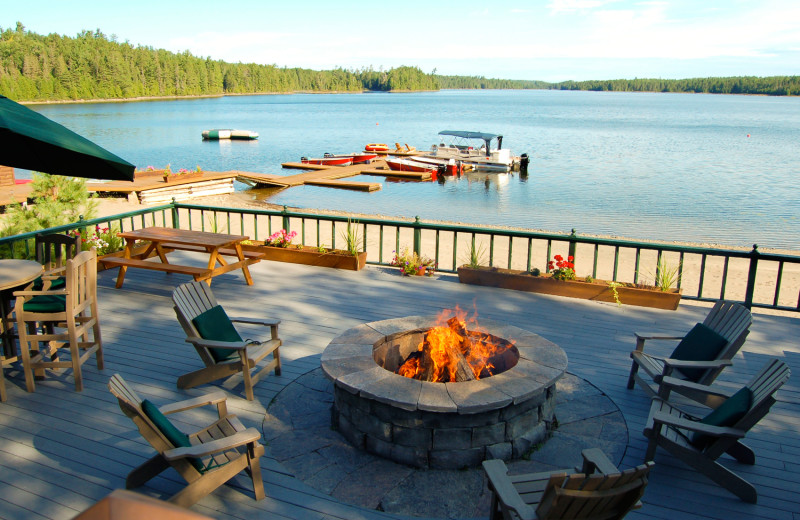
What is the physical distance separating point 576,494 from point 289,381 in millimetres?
3283

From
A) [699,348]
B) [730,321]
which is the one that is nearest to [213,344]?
[699,348]

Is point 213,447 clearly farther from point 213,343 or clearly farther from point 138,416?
point 213,343

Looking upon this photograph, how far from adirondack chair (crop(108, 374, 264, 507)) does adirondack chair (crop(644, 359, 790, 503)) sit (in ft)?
8.62

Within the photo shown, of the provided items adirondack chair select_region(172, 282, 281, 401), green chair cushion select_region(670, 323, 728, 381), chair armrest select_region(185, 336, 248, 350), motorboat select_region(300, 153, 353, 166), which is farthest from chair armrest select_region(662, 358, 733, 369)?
motorboat select_region(300, 153, 353, 166)

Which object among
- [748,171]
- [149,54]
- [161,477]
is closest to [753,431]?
[161,477]

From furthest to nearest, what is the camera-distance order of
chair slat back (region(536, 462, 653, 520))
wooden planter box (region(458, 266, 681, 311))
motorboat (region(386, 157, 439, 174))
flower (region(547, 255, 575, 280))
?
1. motorboat (region(386, 157, 439, 174))
2. flower (region(547, 255, 575, 280))
3. wooden planter box (region(458, 266, 681, 311))
4. chair slat back (region(536, 462, 653, 520))

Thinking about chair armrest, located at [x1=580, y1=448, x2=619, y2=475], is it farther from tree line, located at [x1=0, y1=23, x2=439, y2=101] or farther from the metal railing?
tree line, located at [x1=0, y1=23, x2=439, y2=101]

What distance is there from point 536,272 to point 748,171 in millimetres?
39107

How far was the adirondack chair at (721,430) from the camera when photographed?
3.70m

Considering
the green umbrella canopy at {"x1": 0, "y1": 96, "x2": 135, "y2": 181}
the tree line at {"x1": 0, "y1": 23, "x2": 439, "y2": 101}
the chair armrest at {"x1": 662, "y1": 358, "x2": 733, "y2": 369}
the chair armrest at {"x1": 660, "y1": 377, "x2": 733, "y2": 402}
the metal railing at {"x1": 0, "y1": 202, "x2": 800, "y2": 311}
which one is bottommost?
the metal railing at {"x1": 0, "y1": 202, "x2": 800, "y2": 311}

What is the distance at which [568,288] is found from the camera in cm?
796

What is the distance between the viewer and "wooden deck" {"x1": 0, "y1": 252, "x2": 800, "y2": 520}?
12.2 ft

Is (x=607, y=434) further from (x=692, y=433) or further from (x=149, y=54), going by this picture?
(x=149, y=54)

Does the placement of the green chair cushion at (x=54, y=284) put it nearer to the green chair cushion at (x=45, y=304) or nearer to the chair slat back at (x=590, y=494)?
the green chair cushion at (x=45, y=304)
